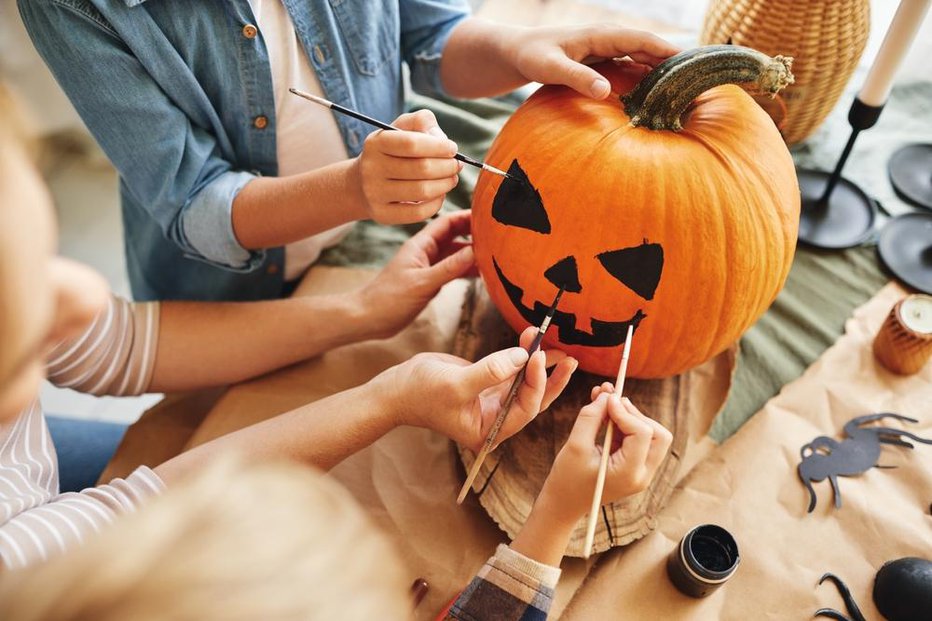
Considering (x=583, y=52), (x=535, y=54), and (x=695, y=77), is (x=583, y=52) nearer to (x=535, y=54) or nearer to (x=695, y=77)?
(x=535, y=54)

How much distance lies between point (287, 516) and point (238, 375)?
0.56m

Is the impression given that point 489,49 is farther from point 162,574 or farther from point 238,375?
point 162,574

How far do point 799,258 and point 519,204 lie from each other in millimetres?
540

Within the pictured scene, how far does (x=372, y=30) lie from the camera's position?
890mm

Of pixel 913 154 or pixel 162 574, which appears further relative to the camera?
pixel 913 154

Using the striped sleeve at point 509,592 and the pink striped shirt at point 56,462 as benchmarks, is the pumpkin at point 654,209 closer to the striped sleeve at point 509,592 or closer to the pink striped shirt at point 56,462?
the striped sleeve at point 509,592

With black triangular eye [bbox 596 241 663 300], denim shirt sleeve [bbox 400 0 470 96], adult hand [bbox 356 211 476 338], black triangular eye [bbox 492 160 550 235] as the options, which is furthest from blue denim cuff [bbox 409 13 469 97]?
black triangular eye [bbox 596 241 663 300]

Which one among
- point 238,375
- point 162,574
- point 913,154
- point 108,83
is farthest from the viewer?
point 913,154

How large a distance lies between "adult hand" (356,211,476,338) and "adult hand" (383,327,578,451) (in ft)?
0.47

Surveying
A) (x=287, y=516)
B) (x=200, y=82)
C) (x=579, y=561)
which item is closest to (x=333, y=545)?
(x=287, y=516)

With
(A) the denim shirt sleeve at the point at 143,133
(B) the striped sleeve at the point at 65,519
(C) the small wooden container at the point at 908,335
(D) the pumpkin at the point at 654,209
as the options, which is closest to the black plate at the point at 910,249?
(C) the small wooden container at the point at 908,335

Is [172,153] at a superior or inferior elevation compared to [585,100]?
inferior

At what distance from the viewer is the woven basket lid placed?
0.72 metres

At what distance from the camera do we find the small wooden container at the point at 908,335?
2.68 feet
